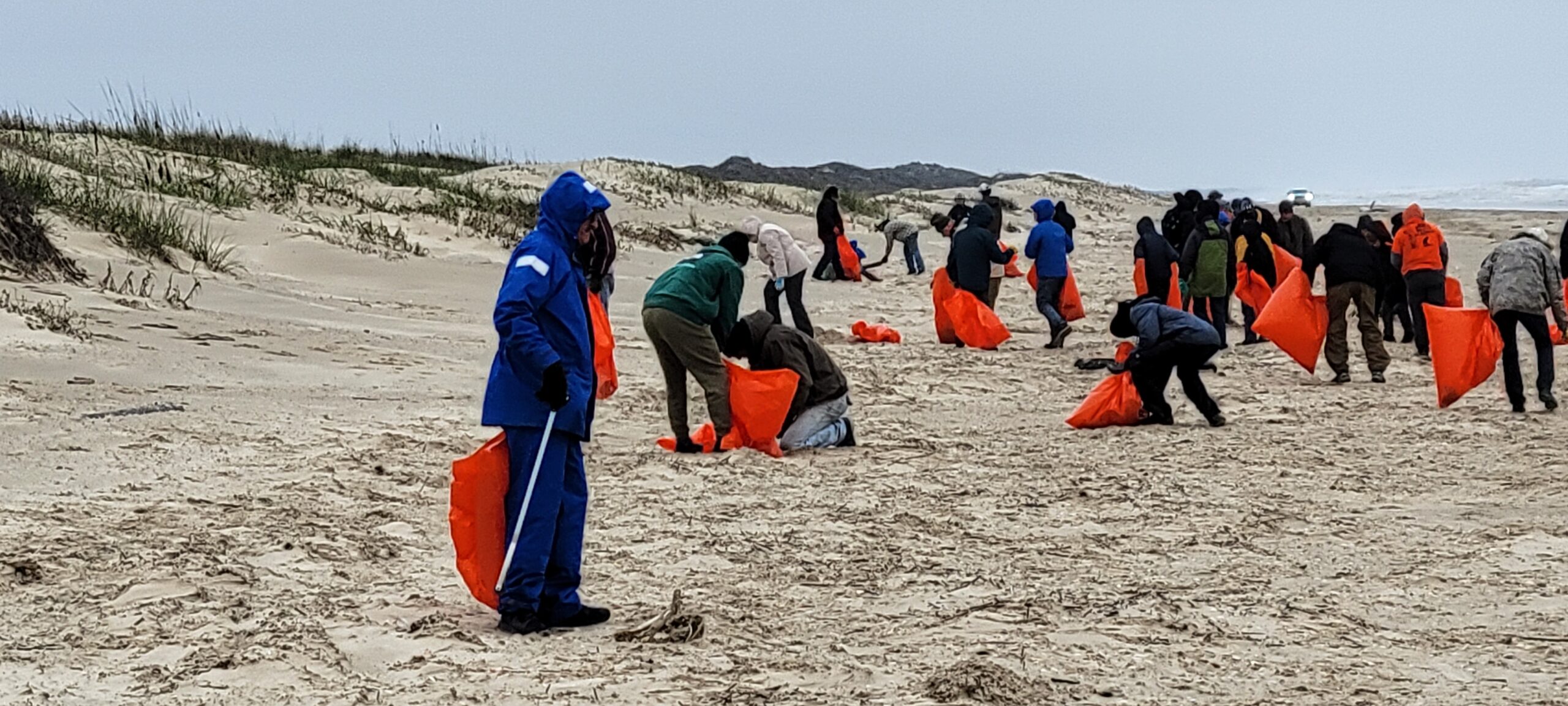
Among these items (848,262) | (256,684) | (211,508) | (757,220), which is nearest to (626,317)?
(757,220)

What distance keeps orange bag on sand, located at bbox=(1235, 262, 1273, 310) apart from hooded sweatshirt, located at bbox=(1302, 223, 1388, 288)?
104 inches

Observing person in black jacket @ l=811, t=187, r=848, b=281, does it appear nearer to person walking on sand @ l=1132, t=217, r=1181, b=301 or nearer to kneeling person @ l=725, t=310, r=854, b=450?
person walking on sand @ l=1132, t=217, r=1181, b=301

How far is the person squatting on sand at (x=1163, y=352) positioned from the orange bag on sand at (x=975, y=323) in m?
4.33

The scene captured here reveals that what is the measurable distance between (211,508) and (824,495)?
2844 millimetres

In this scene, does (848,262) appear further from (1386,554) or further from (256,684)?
(256,684)

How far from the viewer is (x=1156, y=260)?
14547mm

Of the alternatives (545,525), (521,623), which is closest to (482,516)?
(545,525)

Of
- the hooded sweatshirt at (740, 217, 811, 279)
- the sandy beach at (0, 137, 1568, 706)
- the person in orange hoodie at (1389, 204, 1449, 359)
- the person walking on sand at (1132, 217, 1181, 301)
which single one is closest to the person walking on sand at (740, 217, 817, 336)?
the hooded sweatshirt at (740, 217, 811, 279)

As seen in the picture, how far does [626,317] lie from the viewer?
16438 millimetres

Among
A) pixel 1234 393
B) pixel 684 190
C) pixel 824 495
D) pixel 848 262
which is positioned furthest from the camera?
pixel 684 190

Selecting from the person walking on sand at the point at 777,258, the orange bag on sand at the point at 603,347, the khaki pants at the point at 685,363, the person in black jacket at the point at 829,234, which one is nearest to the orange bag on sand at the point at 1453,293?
the person walking on sand at the point at 777,258

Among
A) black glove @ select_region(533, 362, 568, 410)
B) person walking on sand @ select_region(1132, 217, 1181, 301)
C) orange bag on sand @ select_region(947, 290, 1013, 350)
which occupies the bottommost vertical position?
orange bag on sand @ select_region(947, 290, 1013, 350)

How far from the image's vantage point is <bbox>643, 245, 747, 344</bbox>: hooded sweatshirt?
9.13 metres

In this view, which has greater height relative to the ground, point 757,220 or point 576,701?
point 757,220
